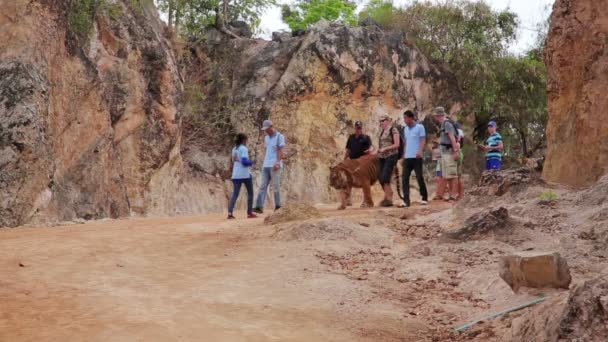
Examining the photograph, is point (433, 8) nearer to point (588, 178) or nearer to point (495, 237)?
point (588, 178)

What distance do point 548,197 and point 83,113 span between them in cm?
995

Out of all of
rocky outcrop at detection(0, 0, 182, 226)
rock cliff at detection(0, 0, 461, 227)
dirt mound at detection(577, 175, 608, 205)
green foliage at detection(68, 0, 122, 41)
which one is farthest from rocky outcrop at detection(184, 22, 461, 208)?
dirt mound at detection(577, 175, 608, 205)

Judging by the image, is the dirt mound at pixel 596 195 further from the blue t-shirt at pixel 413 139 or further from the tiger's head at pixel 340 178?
the tiger's head at pixel 340 178

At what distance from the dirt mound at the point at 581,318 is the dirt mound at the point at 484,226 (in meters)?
3.51

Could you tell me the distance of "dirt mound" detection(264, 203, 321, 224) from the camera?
9461mm

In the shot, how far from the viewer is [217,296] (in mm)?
5219

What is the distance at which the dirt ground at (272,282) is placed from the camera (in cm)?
435

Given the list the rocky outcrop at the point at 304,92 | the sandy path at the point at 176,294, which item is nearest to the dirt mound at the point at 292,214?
the sandy path at the point at 176,294

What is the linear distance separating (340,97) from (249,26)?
568 cm

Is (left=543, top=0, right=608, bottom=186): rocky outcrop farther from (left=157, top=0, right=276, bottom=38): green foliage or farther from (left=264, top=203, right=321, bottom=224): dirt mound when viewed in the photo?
(left=157, top=0, right=276, bottom=38): green foliage

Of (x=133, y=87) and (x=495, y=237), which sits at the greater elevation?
(x=133, y=87)

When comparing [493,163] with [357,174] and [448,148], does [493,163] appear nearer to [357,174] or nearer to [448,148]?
[448,148]

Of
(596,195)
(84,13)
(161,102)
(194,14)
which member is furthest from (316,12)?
(596,195)

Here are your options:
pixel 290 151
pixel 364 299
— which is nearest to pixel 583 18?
pixel 364 299
